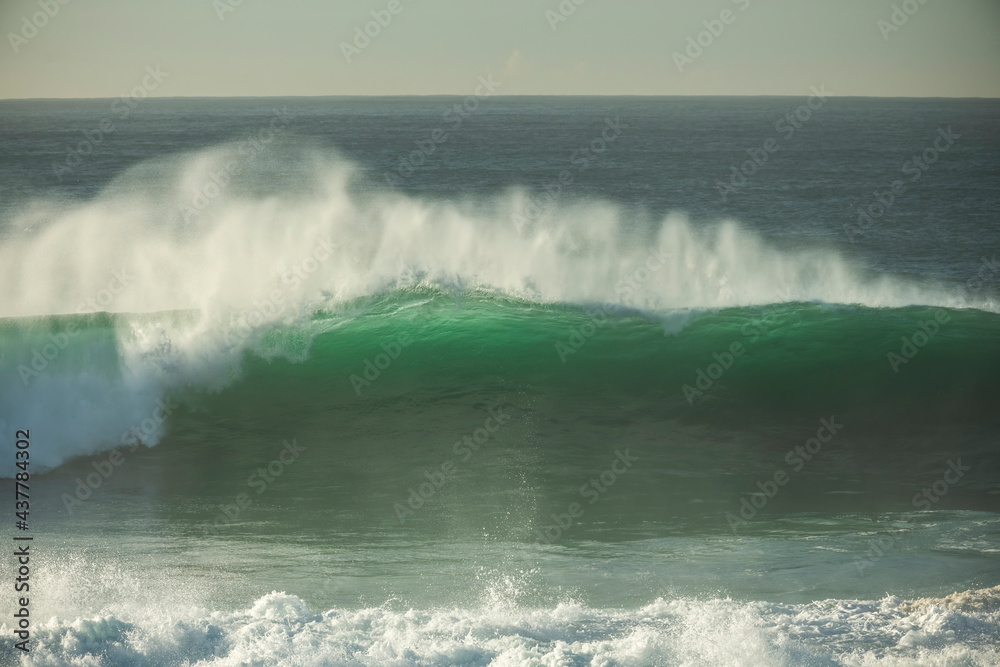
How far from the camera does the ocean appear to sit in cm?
560

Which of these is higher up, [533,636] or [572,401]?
[572,401]

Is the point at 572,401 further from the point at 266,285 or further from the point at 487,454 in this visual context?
the point at 266,285

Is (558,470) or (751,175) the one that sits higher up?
(751,175)

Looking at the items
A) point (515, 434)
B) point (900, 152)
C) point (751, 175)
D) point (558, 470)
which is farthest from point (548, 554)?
point (900, 152)

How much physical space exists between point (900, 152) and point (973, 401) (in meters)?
50.2

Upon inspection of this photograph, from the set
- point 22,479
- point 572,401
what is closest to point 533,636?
point 572,401

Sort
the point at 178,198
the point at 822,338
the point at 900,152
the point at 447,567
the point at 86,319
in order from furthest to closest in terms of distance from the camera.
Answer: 1. the point at 900,152
2. the point at 178,198
3. the point at 822,338
4. the point at 86,319
5. the point at 447,567

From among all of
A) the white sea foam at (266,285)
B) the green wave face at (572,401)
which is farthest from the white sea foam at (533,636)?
the white sea foam at (266,285)

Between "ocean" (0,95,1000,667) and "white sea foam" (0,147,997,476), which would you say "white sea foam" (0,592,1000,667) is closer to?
"ocean" (0,95,1000,667)

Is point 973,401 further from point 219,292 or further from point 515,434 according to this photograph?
point 219,292

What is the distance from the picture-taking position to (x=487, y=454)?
360 inches

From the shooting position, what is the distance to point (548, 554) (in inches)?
271

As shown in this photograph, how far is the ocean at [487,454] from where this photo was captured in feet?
18.4

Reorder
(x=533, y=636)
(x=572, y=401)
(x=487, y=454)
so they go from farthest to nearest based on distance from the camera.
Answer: (x=572, y=401)
(x=487, y=454)
(x=533, y=636)
